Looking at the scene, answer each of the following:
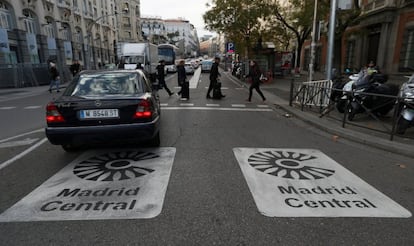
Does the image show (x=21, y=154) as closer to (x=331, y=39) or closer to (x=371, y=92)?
(x=371, y=92)

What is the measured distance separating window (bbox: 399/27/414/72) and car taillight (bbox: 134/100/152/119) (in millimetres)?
21033

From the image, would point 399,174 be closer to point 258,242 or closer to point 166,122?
point 258,242

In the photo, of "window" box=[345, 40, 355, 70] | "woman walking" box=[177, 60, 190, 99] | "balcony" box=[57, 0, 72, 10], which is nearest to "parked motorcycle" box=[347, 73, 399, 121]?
"woman walking" box=[177, 60, 190, 99]

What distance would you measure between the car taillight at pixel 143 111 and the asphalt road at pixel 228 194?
819mm

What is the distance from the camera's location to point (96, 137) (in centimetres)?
427

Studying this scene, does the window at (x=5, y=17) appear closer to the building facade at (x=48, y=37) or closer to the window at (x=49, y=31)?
the building facade at (x=48, y=37)

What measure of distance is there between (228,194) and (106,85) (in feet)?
10.1

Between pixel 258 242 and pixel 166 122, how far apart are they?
5512 mm

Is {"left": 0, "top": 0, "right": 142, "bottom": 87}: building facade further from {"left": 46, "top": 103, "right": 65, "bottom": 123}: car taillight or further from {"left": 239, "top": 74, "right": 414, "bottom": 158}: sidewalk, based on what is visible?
{"left": 239, "top": 74, "right": 414, "bottom": 158}: sidewalk

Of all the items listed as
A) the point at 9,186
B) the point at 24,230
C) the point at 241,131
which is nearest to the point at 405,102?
the point at 241,131

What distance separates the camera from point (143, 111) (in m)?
4.46

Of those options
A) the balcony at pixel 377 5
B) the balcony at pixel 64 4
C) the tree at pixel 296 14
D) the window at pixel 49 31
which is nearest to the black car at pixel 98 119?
the tree at pixel 296 14

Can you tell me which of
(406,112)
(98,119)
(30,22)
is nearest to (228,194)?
(98,119)

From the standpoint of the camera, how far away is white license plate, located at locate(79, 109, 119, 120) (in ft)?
14.0
